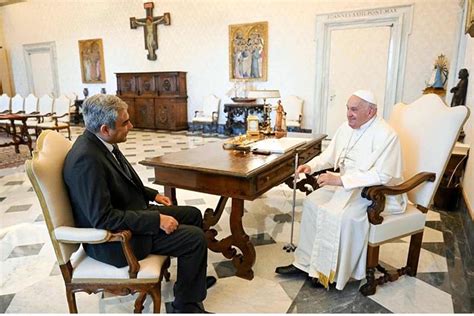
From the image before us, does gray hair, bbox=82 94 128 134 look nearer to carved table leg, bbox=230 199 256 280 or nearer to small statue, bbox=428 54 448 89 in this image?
carved table leg, bbox=230 199 256 280

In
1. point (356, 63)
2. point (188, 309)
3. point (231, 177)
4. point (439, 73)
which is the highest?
point (356, 63)

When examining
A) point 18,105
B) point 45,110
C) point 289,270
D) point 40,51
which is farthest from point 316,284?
point 40,51

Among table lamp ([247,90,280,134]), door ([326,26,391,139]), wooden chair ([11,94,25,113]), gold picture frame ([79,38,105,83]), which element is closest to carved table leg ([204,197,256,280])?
table lamp ([247,90,280,134])

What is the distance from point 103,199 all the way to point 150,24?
26.8 ft

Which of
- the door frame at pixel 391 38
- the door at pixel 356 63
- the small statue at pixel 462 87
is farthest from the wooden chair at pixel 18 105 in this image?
the small statue at pixel 462 87

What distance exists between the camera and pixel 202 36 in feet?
26.7

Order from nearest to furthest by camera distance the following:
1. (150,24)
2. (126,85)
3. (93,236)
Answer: (93,236) → (150,24) → (126,85)

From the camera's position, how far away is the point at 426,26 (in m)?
5.91

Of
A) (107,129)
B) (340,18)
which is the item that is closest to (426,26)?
(340,18)

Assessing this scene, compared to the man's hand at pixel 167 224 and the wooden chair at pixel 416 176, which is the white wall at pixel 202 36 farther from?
the man's hand at pixel 167 224

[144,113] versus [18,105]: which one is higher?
[18,105]

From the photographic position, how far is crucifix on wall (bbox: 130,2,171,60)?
8445mm

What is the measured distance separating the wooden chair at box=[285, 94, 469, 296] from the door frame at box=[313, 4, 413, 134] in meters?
4.41

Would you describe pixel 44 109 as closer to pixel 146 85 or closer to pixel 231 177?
pixel 146 85
